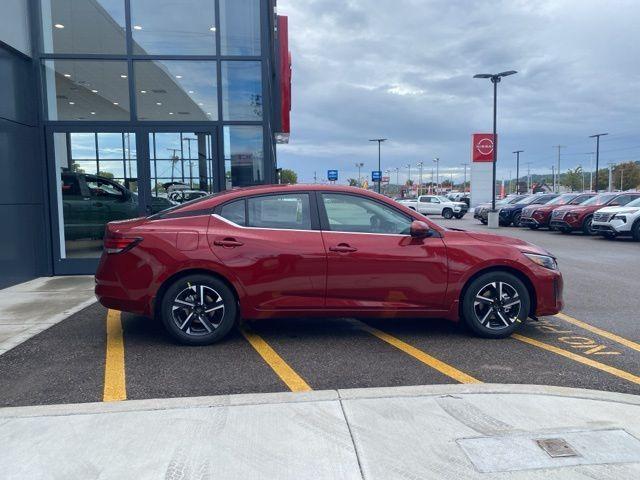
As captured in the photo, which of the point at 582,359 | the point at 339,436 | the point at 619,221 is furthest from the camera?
the point at 619,221

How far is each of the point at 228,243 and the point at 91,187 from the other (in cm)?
580

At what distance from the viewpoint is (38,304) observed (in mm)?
7070

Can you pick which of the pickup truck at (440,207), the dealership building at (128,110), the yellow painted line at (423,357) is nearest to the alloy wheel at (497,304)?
the yellow painted line at (423,357)

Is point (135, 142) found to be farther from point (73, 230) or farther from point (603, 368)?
point (603, 368)

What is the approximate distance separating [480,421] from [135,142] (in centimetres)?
816

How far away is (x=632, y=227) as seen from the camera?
53.3 feet

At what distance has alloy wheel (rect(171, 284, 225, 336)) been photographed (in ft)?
16.4

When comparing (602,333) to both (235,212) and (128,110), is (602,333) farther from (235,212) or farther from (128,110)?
(128,110)

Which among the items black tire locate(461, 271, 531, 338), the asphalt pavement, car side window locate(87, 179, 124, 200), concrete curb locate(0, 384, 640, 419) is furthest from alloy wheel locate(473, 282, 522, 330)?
car side window locate(87, 179, 124, 200)

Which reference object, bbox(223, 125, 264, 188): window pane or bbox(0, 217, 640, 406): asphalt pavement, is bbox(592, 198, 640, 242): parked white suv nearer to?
bbox(0, 217, 640, 406): asphalt pavement

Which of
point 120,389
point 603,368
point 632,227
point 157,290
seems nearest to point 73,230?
point 157,290

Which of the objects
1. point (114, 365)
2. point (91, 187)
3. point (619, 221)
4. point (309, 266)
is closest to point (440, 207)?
point (619, 221)

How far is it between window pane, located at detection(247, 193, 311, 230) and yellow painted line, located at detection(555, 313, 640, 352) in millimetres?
3407

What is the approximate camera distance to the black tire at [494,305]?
5277mm
